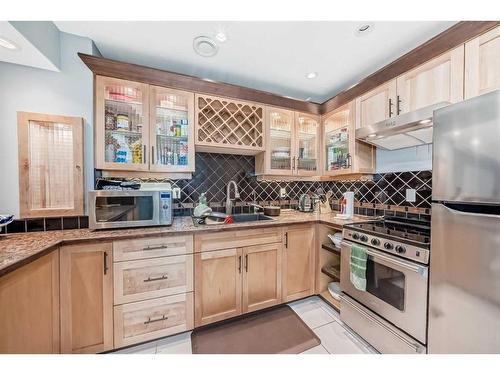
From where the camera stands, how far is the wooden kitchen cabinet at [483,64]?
3.77 feet

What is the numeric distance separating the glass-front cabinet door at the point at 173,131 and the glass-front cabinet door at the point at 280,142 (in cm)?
87

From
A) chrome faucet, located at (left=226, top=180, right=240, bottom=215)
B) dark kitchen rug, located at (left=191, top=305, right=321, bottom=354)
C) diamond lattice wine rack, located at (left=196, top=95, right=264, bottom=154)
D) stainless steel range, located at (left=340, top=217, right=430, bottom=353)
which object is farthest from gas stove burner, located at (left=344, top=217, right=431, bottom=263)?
diamond lattice wine rack, located at (left=196, top=95, right=264, bottom=154)

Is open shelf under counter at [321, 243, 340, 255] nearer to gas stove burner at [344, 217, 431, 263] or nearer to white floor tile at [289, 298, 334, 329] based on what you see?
gas stove burner at [344, 217, 431, 263]

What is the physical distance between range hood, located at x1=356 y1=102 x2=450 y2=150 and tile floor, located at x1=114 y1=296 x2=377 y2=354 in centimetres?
171

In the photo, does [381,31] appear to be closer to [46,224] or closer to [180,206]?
[180,206]

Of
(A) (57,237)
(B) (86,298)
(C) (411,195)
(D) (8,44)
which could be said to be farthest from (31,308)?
(C) (411,195)

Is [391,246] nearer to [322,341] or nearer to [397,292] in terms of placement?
[397,292]

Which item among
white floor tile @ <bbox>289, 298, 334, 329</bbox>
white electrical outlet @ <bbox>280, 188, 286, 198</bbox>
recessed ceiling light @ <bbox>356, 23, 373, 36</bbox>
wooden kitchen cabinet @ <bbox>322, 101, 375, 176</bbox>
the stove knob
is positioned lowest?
white floor tile @ <bbox>289, 298, 334, 329</bbox>

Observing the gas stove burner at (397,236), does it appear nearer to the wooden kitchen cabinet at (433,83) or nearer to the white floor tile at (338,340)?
the white floor tile at (338,340)

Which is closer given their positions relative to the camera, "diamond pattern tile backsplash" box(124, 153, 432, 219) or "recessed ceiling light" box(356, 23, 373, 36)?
"recessed ceiling light" box(356, 23, 373, 36)

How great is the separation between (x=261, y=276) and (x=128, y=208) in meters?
1.30

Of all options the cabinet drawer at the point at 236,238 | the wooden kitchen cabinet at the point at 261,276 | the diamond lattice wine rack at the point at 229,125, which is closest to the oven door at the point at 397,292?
the wooden kitchen cabinet at the point at 261,276

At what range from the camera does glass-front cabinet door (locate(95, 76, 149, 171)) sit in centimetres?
164

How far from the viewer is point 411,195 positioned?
1.85 metres
